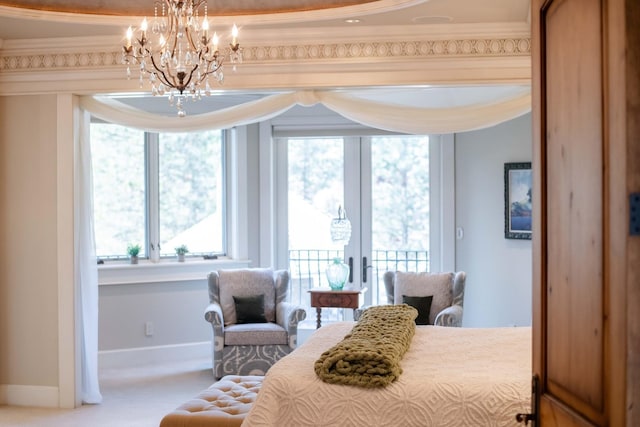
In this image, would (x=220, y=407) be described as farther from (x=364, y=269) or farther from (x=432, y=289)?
Answer: (x=364, y=269)

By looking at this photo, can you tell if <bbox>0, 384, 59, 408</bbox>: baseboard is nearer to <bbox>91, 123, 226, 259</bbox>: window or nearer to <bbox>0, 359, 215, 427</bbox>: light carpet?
<bbox>0, 359, 215, 427</bbox>: light carpet

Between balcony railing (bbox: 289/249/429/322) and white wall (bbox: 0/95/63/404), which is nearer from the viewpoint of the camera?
white wall (bbox: 0/95/63/404)

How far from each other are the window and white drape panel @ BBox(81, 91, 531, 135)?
152 centimetres

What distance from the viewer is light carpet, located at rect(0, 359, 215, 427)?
525cm

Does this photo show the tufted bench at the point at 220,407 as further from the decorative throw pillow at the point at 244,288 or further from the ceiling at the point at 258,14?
the ceiling at the point at 258,14

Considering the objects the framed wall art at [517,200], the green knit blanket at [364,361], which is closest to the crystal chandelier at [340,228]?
the framed wall art at [517,200]

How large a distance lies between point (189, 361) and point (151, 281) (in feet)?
2.71

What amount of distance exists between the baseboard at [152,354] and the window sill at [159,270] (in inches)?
24.8

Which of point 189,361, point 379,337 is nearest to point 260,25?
point 379,337

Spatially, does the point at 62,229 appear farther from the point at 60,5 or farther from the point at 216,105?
the point at 216,105

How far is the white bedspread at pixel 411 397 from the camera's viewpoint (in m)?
3.03

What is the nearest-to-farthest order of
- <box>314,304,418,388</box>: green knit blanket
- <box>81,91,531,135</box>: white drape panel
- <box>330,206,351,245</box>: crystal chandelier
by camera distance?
<box>314,304,418,388</box>: green knit blanket < <box>81,91,531,135</box>: white drape panel < <box>330,206,351,245</box>: crystal chandelier

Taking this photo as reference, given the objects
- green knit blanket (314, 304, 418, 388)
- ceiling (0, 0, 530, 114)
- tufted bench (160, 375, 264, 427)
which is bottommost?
tufted bench (160, 375, 264, 427)

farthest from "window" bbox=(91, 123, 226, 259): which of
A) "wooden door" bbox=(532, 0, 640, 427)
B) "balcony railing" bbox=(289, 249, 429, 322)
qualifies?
"wooden door" bbox=(532, 0, 640, 427)
